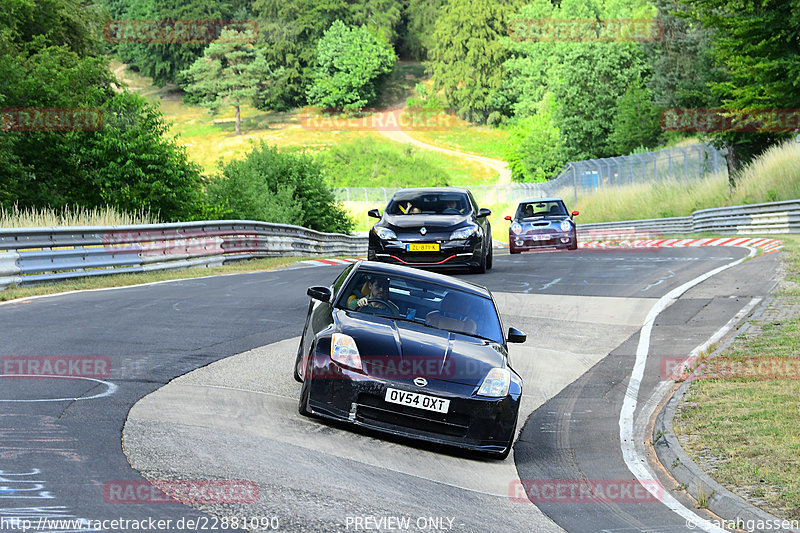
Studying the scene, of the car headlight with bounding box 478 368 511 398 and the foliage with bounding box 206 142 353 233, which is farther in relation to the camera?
the foliage with bounding box 206 142 353 233

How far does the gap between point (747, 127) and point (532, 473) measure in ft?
104

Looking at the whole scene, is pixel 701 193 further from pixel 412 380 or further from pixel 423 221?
pixel 412 380

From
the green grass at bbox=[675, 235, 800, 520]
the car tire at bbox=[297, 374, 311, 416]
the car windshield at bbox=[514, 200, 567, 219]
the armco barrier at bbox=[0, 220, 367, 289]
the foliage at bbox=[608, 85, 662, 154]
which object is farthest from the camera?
the foliage at bbox=[608, 85, 662, 154]

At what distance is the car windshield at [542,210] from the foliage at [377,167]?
6431 centimetres

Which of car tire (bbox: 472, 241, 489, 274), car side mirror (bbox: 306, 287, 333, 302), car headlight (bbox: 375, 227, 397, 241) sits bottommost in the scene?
car tire (bbox: 472, 241, 489, 274)

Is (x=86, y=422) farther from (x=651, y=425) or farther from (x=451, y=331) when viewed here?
(x=651, y=425)

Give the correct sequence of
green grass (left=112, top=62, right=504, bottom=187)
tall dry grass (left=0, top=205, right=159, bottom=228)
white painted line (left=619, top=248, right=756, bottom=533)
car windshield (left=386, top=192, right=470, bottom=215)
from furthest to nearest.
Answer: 1. green grass (left=112, top=62, right=504, bottom=187)
2. tall dry grass (left=0, top=205, right=159, bottom=228)
3. car windshield (left=386, top=192, right=470, bottom=215)
4. white painted line (left=619, top=248, right=756, bottom=533)

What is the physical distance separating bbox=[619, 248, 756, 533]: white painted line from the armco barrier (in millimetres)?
10208

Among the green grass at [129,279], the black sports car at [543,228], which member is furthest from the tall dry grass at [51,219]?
the black sports car at [543,228]

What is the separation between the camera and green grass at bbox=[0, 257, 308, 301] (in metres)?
15.9

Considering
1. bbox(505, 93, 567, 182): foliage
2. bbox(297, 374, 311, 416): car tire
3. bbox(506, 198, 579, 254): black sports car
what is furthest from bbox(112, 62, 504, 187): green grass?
bbox(297, 374, 311, 416): car tire

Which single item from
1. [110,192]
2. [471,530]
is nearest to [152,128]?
[110,192]

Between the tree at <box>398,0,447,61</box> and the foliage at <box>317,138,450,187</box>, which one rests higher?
the tree at <box>398,0,447,61</box>

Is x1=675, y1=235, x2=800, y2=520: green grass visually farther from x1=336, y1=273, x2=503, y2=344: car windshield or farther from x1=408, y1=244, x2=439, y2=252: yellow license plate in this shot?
x1=408, y1=244, x2=439, y2=252: yellow license plate
